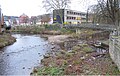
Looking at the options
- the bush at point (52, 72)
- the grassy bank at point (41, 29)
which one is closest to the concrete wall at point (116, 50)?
the bush at point (52, 72)

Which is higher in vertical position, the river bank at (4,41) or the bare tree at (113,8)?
the bare tree at (113,8)

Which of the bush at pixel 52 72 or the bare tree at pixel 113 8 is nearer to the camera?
the bush at pixel 52 72

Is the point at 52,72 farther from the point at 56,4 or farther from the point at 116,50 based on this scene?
the point at 56,4

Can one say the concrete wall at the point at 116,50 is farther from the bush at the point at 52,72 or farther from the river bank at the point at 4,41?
the river bank at the point at 4,41

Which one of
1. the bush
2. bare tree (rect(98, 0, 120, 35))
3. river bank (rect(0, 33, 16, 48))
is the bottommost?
the bush

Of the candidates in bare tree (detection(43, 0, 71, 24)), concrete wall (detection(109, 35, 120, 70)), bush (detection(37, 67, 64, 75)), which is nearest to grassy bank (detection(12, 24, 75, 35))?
bare tree (detection(43, 0, 71, 24))

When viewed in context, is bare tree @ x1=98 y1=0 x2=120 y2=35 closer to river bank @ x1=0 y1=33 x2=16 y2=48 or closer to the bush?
the bush

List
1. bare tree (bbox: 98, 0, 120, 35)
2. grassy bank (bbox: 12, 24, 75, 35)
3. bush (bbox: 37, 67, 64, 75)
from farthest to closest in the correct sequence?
grassy bank (bbox: 12, 24, 75, 35), bare tree (bbox: 98, 0, 120, 35), bush (bbox: 37, 67, 64, 75)

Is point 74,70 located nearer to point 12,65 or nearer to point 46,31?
point 12,65

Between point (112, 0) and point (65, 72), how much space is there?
1924 cm

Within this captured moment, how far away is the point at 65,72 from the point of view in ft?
48.5

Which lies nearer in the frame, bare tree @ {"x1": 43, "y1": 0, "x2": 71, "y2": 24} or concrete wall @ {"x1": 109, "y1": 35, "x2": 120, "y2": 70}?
concrete wall @ {"x1": 109, "y1": 35, "x2": 120, "y2": 70}

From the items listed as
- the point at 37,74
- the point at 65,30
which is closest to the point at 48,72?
the point at 37,74

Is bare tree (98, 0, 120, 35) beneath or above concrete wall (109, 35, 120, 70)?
above
